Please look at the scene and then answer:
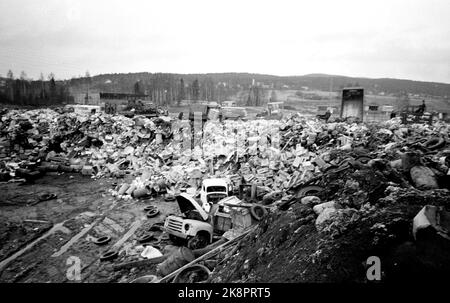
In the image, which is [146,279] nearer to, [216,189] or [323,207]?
[323,207]

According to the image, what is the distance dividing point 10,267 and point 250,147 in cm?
912

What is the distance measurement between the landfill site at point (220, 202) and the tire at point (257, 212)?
0.03m

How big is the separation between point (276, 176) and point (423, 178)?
5.63 meters

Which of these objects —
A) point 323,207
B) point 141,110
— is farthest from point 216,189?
point 141,110

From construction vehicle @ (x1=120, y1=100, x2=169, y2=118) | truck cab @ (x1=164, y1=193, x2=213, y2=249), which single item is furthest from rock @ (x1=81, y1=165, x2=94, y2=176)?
construction vehicle @ (x1=120, y1=100, x2=169, y2=118)

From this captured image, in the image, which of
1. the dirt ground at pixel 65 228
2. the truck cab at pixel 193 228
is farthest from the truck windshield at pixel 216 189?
the truck cab at pixel 193 228

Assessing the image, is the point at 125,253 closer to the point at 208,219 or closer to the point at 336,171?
the point at 208,219

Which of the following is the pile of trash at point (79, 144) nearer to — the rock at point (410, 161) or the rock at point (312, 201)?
the rock at point (312, 201)

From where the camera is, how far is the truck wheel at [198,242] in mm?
5820

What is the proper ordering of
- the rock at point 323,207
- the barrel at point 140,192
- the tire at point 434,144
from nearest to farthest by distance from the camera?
the rock at point 323,207 → the tire at point 434,144 → the barrel at point 140,192

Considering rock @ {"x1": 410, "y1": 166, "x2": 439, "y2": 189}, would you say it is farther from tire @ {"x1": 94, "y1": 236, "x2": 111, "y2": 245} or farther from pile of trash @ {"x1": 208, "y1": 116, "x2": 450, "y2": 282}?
tire @ {"x1": 94, "y1": 236, "x2": 111, "y2": 245}
